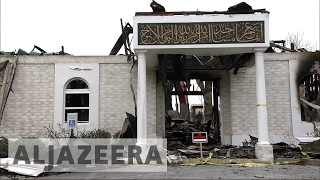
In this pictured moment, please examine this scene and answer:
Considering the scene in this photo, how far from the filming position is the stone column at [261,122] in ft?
38.4

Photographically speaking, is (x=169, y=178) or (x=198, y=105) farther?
(x=198, y=105)

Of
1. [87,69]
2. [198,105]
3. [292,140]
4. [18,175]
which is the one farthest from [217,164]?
[198,105]

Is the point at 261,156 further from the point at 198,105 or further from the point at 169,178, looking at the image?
the point at 198,105

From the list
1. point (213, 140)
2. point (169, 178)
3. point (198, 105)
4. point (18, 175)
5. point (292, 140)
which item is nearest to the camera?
point (169, 178)

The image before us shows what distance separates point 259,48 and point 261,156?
3.83m

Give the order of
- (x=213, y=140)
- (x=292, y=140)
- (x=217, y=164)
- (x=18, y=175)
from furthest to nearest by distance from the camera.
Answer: (x=213, y=140), (x=292, y=140), (x=217, y=164), (x=18, y=175)

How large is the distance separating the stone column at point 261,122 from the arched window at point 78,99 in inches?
301

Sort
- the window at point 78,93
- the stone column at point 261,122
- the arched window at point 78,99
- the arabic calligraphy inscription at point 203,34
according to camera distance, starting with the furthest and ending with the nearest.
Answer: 1. the arched window at point 78,99
2. the window at point 78,93
3. the arabic calligraphy inscription at point 203,34
4. the stone column at point 261,122

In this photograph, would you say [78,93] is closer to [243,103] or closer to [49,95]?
[49,95]

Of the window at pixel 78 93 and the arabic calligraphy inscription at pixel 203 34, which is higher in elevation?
the arabic calligraphy inscription at pixel 203 34

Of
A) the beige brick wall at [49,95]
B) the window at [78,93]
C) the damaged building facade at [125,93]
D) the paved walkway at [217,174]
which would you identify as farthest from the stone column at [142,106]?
the window at [78,93]

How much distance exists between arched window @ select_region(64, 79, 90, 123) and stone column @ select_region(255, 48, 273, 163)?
7642mm

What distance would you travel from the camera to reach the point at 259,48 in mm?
12102

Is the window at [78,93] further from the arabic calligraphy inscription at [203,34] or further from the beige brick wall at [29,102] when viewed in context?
the arabic calligraphy inscription at [203,34]
